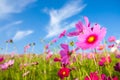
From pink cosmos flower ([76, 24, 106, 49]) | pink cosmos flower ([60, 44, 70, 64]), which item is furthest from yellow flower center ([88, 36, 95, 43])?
pink cosmos flower ([60, 44, 70, 64])

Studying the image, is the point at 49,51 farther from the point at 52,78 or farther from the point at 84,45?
the point at 84,45

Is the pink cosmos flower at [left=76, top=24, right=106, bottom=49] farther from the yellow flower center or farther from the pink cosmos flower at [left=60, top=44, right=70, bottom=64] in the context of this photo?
the pink cosmos flower at [left=60, top=44, right=70, bottom=64]

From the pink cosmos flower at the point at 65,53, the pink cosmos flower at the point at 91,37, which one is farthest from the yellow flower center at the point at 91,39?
the pink cosmos flower at the point at 65,53

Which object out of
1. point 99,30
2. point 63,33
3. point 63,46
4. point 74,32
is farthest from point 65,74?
point 99,30

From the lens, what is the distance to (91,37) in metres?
1.38

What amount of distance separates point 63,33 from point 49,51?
316 centimetres

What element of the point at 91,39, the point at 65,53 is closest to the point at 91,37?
the point at 91,39

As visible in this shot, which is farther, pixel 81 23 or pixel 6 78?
pixel 6 78

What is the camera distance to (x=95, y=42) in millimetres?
1254

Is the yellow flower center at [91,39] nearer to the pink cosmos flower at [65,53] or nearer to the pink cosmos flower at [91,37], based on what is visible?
the pink cosmos flower at [91,37]

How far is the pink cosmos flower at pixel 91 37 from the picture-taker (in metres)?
1.24

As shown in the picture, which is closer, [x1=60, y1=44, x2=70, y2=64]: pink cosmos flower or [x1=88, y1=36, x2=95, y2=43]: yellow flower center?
[x1=88, y1=36, x2=95, y2=43]: yellow flower center

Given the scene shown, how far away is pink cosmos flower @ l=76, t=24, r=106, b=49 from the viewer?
1239 millimetres

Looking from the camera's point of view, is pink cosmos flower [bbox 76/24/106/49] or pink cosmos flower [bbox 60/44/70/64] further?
pink cosmos flower [bbox 60/44/70/64]
